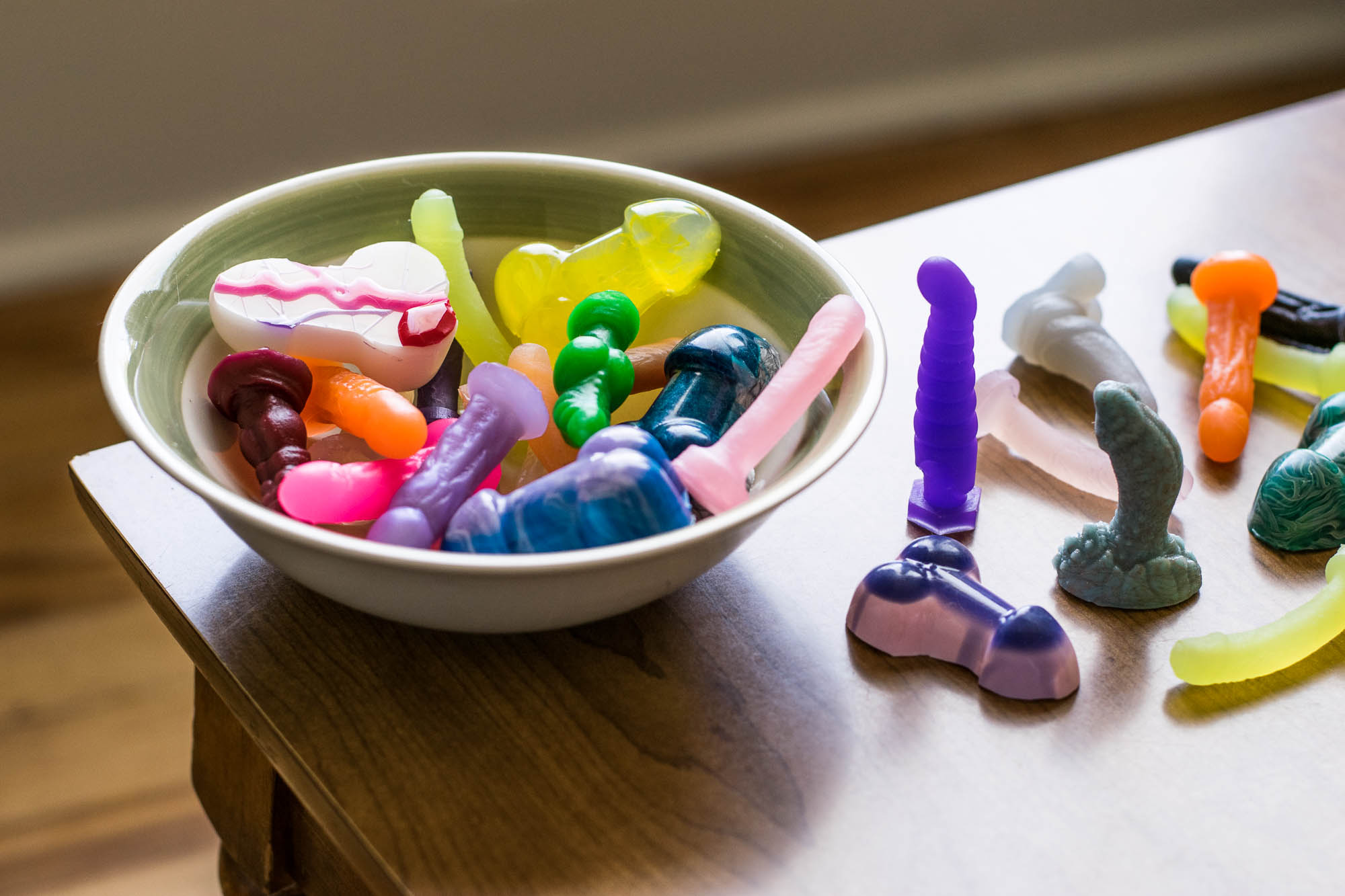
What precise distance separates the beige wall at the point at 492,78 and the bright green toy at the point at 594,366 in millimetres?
1189

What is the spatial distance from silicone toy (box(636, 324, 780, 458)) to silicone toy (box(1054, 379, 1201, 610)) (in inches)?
5.9

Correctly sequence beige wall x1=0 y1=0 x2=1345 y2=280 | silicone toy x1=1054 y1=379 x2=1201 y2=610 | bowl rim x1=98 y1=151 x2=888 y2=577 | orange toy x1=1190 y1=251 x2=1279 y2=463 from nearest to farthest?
bowl rim x1=98 y1=151 x2=888 y2=577 < silicone toy x1=1054 y1=379 x2=1201 y2=610 < orange toy x1=1190 y1=251 x2=1279 y2=463 < beige wall x1=0 y1=0 x2=1345 y2=280

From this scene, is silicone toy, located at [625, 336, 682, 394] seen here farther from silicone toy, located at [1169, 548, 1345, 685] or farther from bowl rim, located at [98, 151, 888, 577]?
silicone toy, located at [1169, 548, 1345, 685]

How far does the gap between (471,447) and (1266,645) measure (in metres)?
0.34

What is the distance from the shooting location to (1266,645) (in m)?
0.55

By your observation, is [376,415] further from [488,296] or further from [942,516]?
[942,516]

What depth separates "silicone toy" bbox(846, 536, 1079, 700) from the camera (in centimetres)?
53

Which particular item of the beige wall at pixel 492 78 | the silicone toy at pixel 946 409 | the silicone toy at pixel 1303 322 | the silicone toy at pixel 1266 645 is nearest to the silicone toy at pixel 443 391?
the silicone toy at pixel 946 409

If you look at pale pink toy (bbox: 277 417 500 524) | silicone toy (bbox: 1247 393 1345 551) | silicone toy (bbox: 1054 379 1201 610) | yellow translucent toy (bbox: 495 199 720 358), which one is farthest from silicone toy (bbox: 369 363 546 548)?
silicone toy (bbox: 1247 393 1345 551)

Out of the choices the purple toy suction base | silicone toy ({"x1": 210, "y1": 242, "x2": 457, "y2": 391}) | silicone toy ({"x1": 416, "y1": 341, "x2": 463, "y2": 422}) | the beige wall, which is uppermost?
silicone toy ({"x1": 210, "y1": 242, "x2": 457, "y2": 391})

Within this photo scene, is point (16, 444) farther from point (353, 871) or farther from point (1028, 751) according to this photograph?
point (1028, 751)

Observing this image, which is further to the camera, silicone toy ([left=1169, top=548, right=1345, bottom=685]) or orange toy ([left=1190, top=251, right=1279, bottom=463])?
orange toy ([left=1190, top=251, right=1279, bottom=463])

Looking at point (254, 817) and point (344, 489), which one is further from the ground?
point (344, 489)

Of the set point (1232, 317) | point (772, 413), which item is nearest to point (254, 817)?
point (772, 413)
